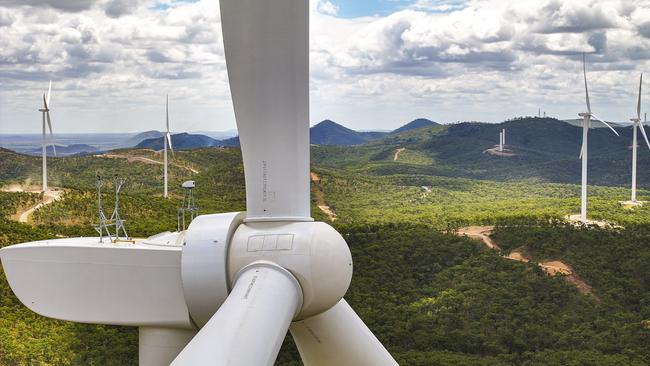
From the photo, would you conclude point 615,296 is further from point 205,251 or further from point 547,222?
point 205,251

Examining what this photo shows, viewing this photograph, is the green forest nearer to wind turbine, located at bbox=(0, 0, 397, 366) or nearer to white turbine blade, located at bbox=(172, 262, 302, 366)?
wind turbine, located at bbox=(0, 0, 397, 366)

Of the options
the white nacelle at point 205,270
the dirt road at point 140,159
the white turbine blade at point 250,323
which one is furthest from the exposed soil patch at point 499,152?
the white turbine blade at point 250,323

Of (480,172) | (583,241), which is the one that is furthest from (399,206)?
(480,172)

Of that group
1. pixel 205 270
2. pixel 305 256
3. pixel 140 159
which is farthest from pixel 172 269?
pixel 140 159

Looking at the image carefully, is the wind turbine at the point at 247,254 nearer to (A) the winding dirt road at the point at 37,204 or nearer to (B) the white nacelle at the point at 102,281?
(B) the white nacelle at the point at 102,281

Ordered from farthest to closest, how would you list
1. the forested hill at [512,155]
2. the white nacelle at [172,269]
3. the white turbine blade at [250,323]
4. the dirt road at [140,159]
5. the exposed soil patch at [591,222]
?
the forested hill at [512,155], the dirt road at [140,159], the exposed soil patch at [591,222], the white nacelle at [172,269], the white turbine blade at [250,323]
